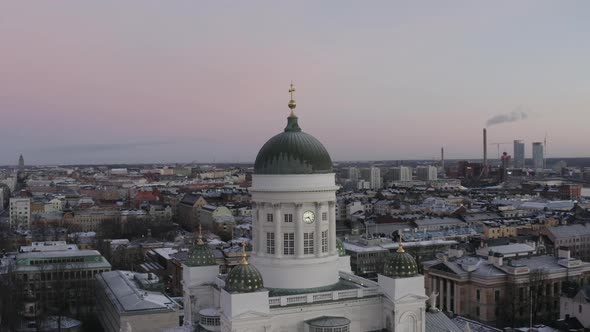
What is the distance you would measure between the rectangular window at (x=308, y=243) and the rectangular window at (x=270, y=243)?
177cm

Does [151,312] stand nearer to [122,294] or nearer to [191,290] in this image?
[122,294]

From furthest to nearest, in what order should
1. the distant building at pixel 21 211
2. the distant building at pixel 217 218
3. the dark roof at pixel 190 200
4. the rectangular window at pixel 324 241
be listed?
1. the dark roof at pixel 190 200
2. the distant building at pixel 21 211
3. the distant building at pixel 217 218
4. the rectangular window at pixel 324 241

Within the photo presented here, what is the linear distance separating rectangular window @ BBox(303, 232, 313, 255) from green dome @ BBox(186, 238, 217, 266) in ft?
22.5

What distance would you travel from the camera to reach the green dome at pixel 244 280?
3152 centimetres

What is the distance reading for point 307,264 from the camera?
35344mm

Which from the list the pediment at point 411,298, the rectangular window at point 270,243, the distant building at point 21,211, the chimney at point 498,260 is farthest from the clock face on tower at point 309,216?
the distant building at point 21,211

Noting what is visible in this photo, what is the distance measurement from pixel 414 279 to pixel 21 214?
144414 mm

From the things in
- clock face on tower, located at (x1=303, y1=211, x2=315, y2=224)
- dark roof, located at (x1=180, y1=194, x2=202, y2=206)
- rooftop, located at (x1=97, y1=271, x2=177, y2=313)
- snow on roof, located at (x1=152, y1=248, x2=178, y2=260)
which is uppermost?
clock face on tower, located at (x1=303, y1=211, x2=315, y2=224)

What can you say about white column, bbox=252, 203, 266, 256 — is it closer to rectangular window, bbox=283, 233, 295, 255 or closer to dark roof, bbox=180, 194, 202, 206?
rectangular window, bbox=283, 233, 295, 255

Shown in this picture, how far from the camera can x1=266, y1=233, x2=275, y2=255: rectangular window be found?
35781 mm

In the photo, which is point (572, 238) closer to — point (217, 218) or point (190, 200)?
point (217, 218)

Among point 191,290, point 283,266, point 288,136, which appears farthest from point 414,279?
point 191,290

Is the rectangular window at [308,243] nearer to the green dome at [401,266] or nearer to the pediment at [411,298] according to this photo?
the green dome at [401,266]

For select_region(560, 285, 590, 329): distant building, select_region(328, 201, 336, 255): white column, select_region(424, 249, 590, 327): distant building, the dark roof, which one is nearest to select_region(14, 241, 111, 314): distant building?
select_region(424, 249, 590, 327): distant building
